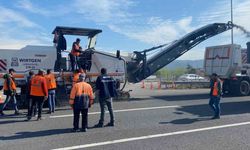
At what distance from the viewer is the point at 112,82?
32.5 feet

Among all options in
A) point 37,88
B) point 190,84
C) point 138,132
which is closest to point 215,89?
point 138,132

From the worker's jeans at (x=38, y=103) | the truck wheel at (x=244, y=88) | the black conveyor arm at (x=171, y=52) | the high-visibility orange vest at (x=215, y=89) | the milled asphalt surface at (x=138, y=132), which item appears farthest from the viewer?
the truck wheel at (x=244, y=88)

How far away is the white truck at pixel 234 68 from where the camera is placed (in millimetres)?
20391

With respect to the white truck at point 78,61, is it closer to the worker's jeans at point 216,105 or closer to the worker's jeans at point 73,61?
the worker's jeans at point 73,61

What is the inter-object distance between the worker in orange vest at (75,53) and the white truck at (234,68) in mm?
10154

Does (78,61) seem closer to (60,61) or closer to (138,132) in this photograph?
(60,61)

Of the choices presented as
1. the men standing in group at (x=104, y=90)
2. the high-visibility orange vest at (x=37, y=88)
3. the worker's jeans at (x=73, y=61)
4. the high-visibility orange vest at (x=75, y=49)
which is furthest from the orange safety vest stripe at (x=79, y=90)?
the worker's jeans at (x=73, y=61)

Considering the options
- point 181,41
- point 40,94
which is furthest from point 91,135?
point 181,41

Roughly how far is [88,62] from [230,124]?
24.6ft

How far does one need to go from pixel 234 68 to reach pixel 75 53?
10659mm

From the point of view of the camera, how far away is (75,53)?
577 inches

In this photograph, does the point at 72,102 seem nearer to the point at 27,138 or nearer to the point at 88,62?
the point at 27,138

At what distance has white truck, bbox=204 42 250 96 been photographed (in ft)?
66.9

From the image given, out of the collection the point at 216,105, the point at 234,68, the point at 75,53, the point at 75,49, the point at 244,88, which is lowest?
the point at 216,105
